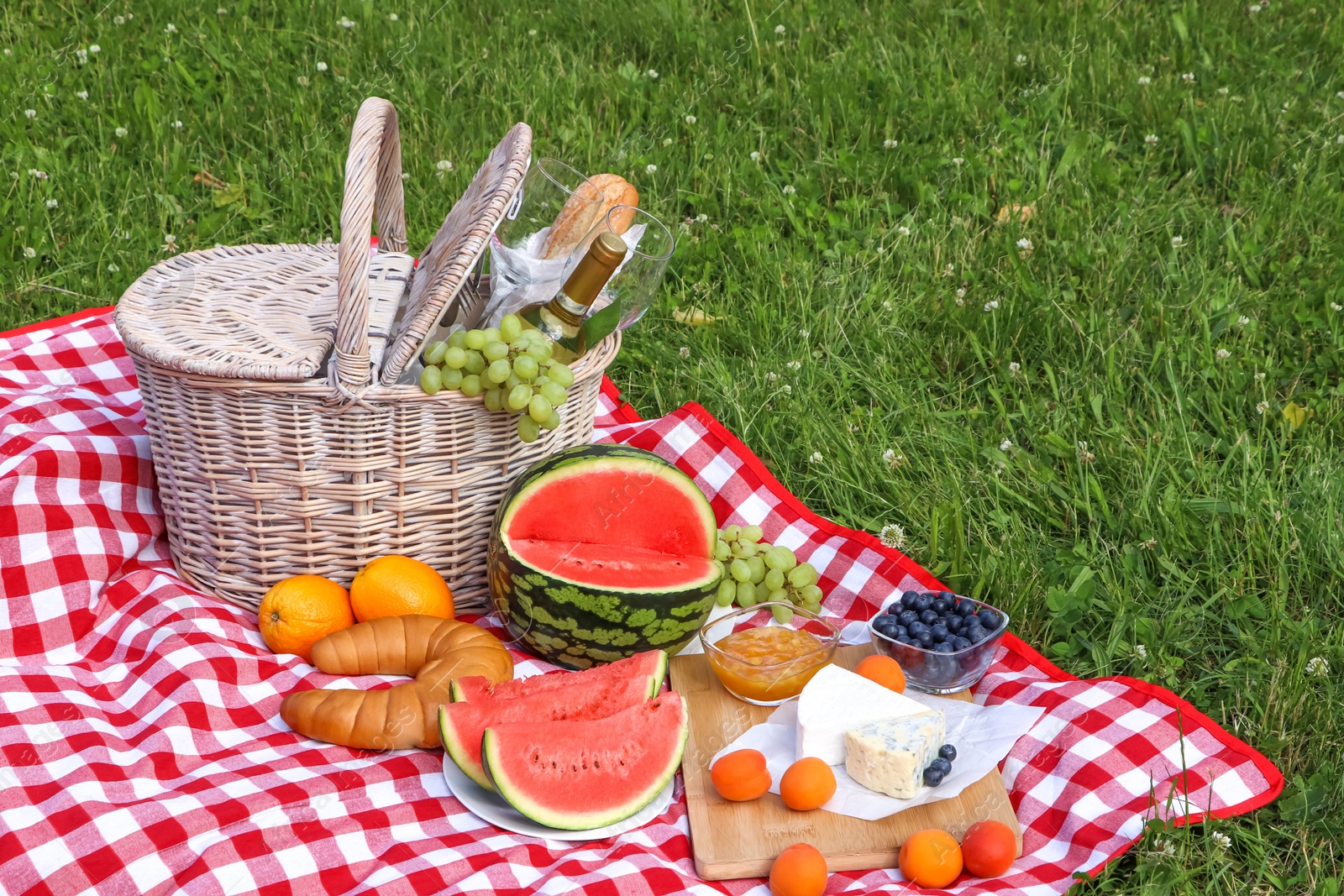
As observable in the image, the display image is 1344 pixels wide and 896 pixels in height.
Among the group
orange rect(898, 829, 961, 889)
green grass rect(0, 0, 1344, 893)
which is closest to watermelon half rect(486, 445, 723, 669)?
green grass rect(0, 0, 1344, 893)

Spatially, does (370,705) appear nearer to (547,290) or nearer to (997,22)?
(547,290)

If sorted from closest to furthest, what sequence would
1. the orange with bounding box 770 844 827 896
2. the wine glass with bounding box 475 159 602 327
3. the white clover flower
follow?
the orange with bounding box 770 844 827 896
the wine glass with bounding box 475 159 602 327
the white clover flower

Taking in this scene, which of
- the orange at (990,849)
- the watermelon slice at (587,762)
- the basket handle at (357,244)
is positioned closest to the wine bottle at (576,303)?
the basket handle at (357,244)

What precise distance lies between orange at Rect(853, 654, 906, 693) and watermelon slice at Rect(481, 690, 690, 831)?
0.46 m

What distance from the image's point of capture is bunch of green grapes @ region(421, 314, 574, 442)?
2735 mm

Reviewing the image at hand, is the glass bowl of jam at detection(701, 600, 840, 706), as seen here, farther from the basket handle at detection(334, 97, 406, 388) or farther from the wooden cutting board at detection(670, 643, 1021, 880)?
the basket handle at detection(334, 97, 406, 388)

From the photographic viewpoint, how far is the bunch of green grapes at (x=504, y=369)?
108 inches

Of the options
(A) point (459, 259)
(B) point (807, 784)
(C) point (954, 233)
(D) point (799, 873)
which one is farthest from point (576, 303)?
(C) point (954, 233)

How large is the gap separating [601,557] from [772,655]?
0.49 m

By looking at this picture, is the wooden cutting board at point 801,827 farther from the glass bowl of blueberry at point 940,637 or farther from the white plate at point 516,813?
the glass bowl of blueberry at point 940,637

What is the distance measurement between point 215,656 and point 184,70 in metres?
3.53

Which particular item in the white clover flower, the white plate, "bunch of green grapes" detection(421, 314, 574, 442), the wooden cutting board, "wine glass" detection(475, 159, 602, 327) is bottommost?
the white plate

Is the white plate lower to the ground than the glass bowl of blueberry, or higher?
lower

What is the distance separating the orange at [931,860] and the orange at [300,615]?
1.47m
